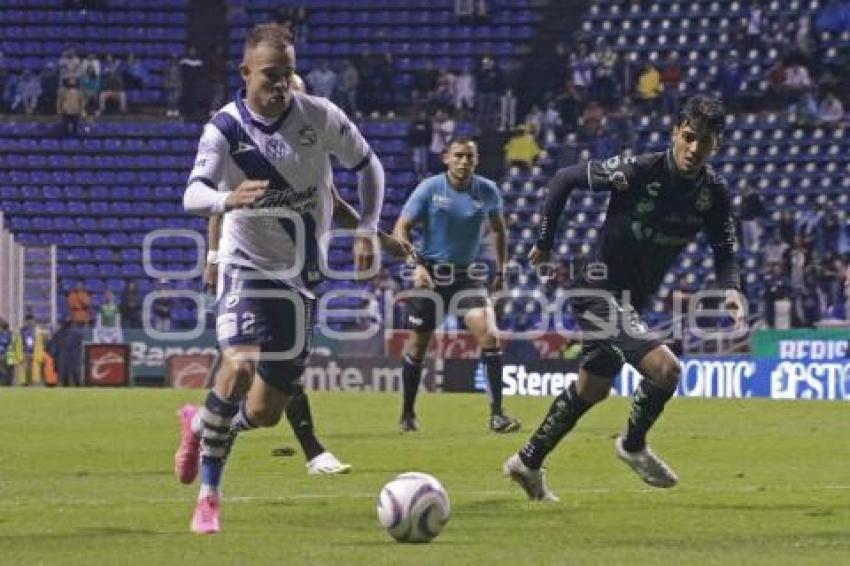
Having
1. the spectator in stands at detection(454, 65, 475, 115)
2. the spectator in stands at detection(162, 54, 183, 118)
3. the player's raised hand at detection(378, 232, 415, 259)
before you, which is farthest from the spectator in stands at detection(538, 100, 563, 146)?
the player's raised hand at detection(378, 232, 415, 259)

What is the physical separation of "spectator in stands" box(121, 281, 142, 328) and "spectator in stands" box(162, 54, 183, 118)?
19.3 feet

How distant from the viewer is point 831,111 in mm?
38250

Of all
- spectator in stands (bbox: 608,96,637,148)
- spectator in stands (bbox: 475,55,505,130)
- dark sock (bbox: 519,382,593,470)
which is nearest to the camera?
dark sock (bbox: 519,382,593,470)

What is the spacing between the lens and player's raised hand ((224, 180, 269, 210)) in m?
9.36

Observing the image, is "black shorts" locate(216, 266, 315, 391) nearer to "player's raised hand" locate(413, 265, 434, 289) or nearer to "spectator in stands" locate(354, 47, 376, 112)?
"player's raised hand" locate(413, 265, 434, 289)

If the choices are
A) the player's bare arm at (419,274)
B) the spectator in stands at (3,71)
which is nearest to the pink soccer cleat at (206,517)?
the player's bare arm at (419,274)

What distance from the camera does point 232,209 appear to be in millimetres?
9523

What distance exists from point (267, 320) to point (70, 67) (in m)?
34.0

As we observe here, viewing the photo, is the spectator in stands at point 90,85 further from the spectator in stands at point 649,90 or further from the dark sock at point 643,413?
the dark sock at point 643,413

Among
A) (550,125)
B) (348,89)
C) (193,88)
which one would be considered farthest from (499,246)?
(193,88)

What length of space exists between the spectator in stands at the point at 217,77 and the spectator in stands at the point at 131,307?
5.86 metres

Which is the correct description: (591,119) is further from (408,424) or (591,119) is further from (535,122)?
(408,424)

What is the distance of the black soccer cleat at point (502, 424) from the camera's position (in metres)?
18.7

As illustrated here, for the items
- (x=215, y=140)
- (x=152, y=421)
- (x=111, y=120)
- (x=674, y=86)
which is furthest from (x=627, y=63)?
(x=215, y=140)
